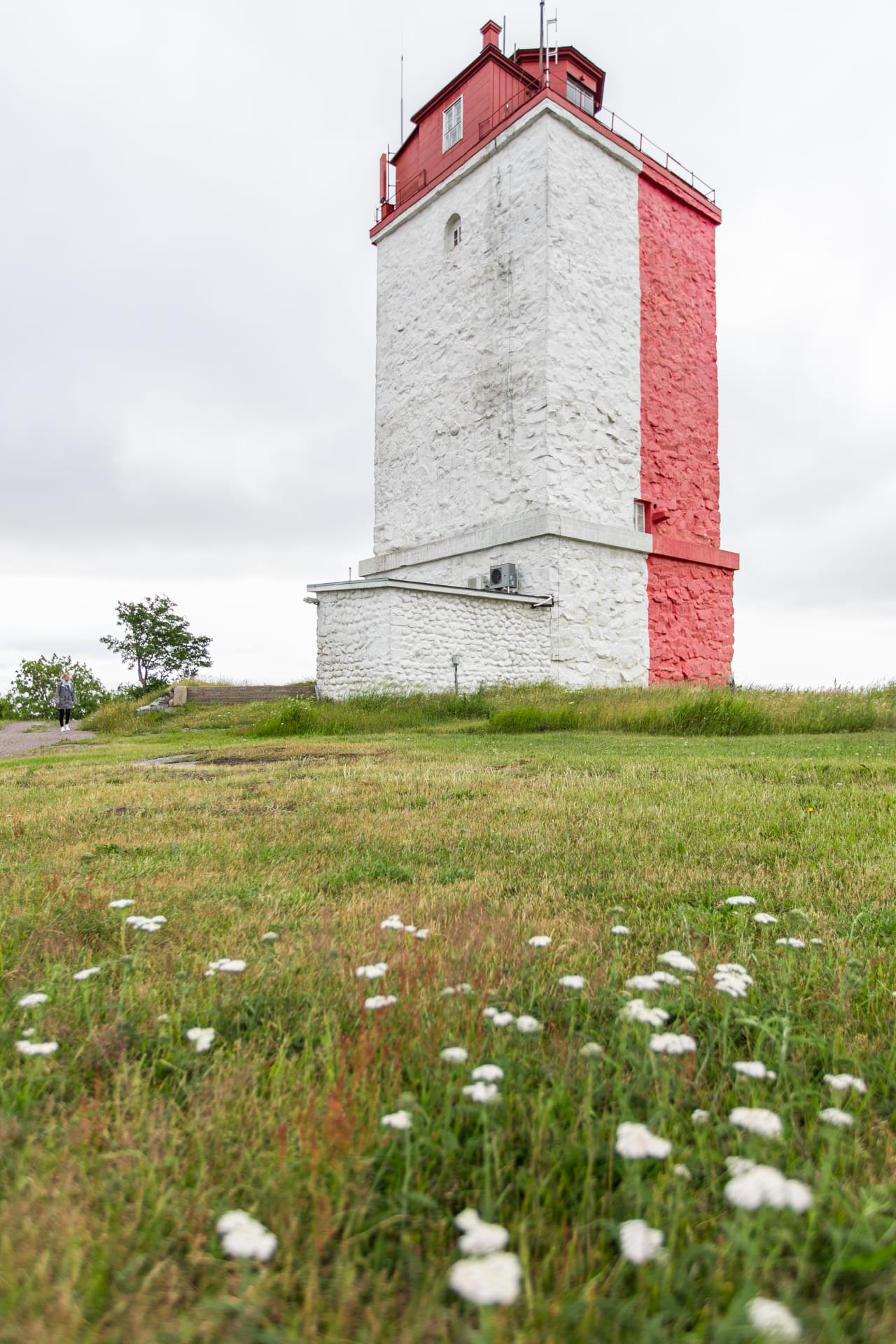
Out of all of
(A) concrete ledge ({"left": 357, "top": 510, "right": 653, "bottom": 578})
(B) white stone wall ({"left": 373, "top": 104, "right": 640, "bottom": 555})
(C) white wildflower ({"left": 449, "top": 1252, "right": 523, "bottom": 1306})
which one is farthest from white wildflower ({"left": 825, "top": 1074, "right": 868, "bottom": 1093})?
(B) white stone wall ({"left": 373, "top": 104, "right": 640, "bottom": 555})

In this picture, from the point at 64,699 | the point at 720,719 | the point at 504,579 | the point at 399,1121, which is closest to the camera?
the point at 399,1121

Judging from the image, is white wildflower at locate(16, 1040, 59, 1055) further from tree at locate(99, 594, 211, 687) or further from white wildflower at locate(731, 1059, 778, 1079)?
tree at locate(99, 594, 211, 687)

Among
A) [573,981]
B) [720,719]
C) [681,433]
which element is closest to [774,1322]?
[573,981]

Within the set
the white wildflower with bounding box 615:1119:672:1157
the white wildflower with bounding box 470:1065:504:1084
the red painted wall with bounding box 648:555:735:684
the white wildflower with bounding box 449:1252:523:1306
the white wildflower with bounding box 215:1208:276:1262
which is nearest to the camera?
the white wildflower with bounding box 449:1252:523:1306

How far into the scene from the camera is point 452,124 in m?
19.0

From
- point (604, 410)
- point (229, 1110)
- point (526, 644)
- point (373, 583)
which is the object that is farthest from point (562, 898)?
point (604, 410)

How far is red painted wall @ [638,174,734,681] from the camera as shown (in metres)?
18.1

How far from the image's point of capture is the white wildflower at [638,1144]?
1010mm

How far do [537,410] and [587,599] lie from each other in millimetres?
4182

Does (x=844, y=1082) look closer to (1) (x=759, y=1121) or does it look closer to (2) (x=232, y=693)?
(1) (x=759, y=1121)

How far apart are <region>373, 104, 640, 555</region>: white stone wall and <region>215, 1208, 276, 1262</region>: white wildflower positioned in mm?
15850

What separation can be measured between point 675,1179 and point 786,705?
10841 mm

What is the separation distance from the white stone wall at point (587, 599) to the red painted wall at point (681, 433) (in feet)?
2.04

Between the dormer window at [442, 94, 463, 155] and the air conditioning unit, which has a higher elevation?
the dormer window at [442, 94, 463, 155]
